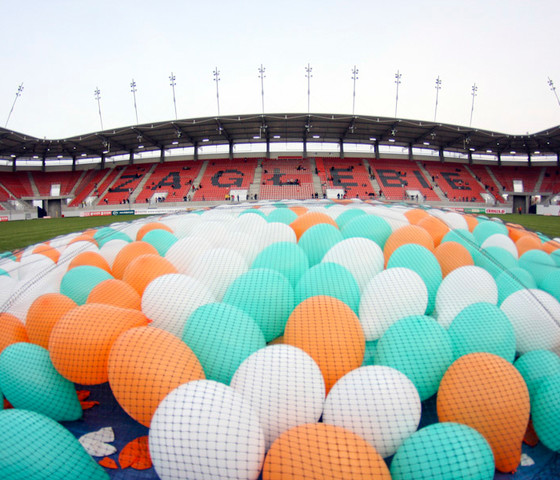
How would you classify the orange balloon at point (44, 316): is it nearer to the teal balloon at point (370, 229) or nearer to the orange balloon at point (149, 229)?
the orange balloon at point (149, 229)

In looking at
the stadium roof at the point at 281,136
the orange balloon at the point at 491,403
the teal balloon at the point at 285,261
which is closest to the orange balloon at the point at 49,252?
the teal balloon at the point at 285,261

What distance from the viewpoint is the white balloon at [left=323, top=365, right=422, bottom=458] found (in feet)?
4.22

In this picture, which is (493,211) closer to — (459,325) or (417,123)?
(417,123)

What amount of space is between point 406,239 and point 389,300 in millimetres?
999

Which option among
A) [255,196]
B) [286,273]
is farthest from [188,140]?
[286,273]

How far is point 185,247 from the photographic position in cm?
285

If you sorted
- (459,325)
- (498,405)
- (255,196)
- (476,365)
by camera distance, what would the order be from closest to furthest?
(498,405) → (476,365) → (459,325) → (255,196)

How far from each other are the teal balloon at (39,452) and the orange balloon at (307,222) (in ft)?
8.07

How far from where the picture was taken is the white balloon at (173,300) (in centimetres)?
195

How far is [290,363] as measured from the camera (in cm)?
149

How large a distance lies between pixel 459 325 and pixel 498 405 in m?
0.58

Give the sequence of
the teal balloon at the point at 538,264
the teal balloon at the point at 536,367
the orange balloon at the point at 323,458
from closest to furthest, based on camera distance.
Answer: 1. the orange balloon at the point at 323,458
2. the teal balloon at the point at 536,367
3. the teal balloon at the point at 538,264

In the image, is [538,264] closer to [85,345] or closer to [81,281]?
[85,345]

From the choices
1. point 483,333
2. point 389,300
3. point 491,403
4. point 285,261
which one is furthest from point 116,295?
point 483,333
